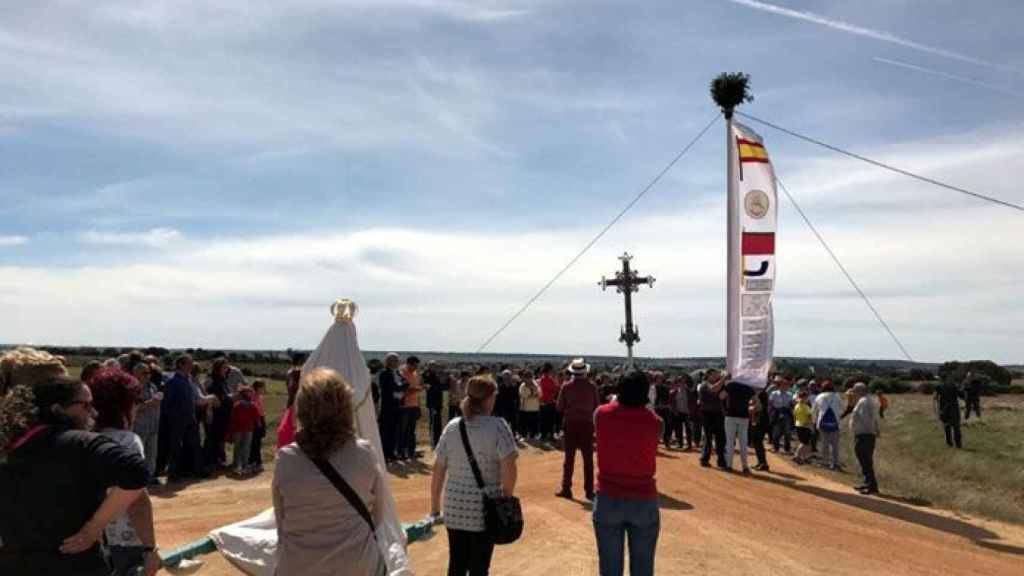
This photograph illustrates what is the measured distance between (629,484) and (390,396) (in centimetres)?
891

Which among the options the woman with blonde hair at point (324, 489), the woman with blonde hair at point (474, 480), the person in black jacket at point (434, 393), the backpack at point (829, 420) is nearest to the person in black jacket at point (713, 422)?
the backpack at point (829, 420)

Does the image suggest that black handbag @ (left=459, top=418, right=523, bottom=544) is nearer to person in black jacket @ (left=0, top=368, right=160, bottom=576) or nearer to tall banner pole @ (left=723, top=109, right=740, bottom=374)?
person in black jacket @ (left=0, top=368, right=160, bottom=576)

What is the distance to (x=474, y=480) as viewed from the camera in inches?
227

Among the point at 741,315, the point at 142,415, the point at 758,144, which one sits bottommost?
the point at 142,415

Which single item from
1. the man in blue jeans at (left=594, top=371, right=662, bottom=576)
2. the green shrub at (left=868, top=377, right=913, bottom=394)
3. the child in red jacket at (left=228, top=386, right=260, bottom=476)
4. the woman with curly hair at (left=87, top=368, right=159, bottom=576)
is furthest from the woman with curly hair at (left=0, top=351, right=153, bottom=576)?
the green shrub at (left=868, top=377, right=913, bottom=394)

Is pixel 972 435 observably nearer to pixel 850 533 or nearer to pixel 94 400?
pixel 850 533

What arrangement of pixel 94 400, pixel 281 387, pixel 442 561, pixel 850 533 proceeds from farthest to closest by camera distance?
pixel 281 387
pixel 850 533
pixel 442 561
pixel 94 400

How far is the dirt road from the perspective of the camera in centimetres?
867

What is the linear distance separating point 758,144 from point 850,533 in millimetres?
7378

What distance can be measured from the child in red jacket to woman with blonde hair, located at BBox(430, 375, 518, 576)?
312 inches

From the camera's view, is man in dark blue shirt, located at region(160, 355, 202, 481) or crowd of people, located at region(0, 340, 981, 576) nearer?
crowd of people, located at region(0, 340, 981, 576)

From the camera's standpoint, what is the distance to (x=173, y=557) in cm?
709

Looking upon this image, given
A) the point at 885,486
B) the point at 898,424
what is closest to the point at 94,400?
the point at 885,486

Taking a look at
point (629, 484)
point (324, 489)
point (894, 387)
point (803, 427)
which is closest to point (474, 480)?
point (629, 484)
